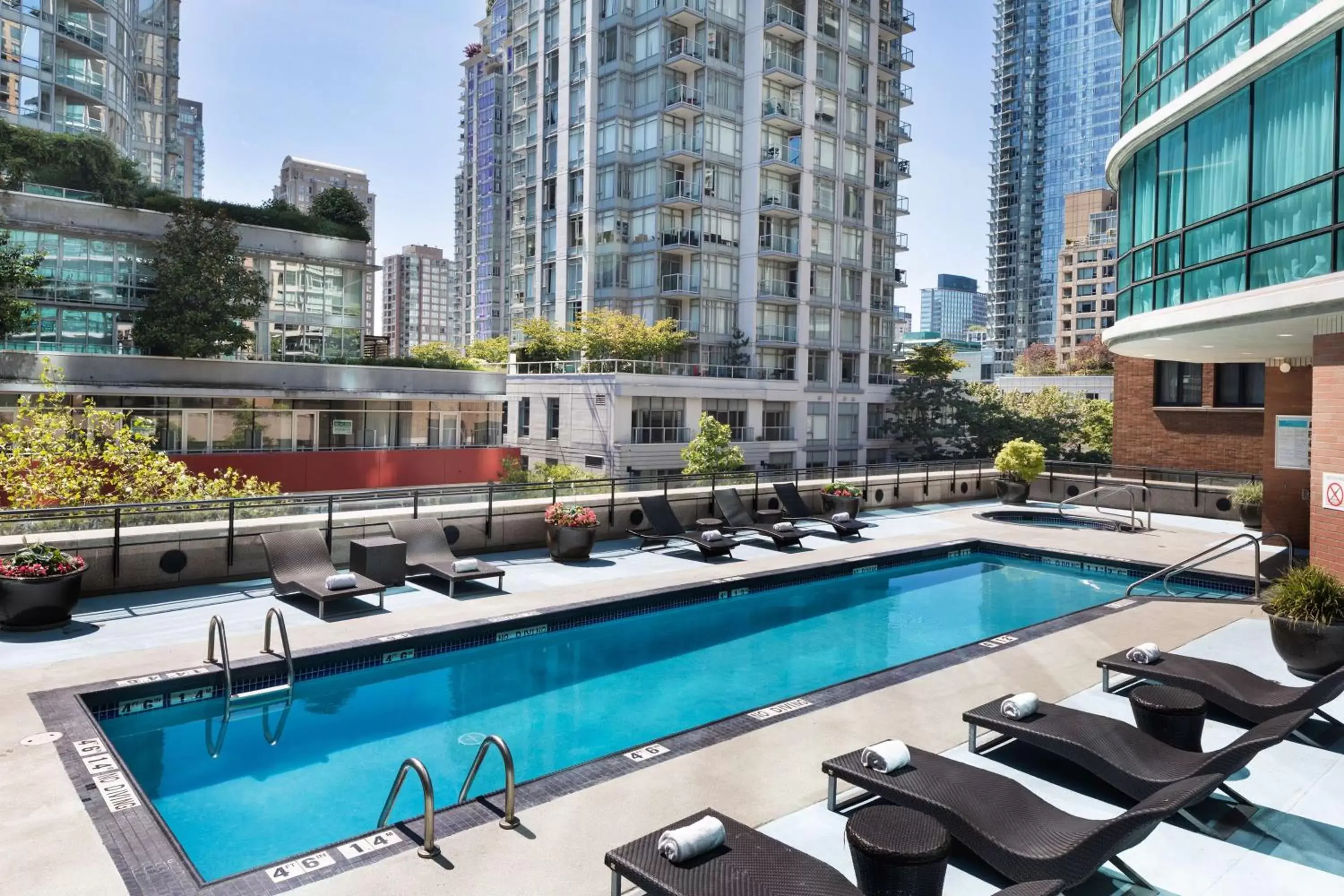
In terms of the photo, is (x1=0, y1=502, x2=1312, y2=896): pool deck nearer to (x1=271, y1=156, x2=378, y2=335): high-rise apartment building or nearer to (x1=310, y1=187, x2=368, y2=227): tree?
(x1=310, y1=187, x2=368, y2=227): tree

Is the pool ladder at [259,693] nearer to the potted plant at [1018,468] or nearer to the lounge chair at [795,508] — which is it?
the lounge chair at [795,508]

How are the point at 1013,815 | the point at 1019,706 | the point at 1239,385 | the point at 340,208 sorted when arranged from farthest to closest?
the point at 340,208 < the point at 1239,385 < the point at 1019,706 < the point at 1013,815

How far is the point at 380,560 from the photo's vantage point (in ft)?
42.0

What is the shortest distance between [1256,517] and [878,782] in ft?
66.0

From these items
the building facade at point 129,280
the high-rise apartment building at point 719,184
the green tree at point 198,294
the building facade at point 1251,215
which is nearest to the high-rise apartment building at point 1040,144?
the high-rise apartment building at point 719,184

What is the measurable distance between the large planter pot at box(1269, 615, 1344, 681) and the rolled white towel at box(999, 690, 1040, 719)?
4.19m

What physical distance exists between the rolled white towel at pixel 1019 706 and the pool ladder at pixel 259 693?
6634 mm

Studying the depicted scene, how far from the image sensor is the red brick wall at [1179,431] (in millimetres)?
24781

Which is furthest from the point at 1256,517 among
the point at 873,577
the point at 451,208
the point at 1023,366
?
the point at 451,208

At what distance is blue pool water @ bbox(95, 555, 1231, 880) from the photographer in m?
6.94

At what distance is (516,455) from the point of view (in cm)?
4497

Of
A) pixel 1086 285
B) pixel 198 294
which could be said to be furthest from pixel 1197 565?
pixel 1086 285

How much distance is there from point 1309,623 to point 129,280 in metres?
42.7

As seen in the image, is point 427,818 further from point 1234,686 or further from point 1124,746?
point 1234,686
